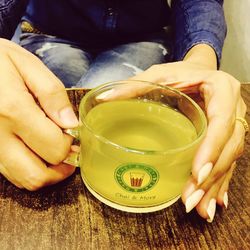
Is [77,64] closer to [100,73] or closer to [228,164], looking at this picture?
[100,73]

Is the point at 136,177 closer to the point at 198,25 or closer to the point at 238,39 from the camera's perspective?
the point at 198,25

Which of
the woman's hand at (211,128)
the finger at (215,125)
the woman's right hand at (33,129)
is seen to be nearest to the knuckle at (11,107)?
the woman's right hand at (33,129)

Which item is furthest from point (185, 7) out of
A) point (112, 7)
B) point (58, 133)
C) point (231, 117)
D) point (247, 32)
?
point (58, 133)

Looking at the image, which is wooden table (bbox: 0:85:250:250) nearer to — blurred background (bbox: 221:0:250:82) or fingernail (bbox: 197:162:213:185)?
fingernail (bbox: 197:162:213:185)

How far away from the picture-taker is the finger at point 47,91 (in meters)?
0.54

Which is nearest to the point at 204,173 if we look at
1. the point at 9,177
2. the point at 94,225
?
the point at 94,225

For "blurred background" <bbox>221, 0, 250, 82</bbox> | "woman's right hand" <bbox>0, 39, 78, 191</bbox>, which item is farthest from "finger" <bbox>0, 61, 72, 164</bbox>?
"blurred background" <bbox>221, 0, 250, 82</bbox>

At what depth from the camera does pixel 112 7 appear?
1098mm

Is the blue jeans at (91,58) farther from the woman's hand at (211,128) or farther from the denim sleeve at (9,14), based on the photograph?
the woman's hand at (211,128)

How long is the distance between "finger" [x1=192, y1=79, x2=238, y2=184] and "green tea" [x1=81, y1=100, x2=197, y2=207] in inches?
0.8

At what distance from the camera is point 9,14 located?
1.02 meters

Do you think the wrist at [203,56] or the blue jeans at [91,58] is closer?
the wrist at [203,56]

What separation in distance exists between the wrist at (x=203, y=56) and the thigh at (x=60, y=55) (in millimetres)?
285

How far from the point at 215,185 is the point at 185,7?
682 millimetres
